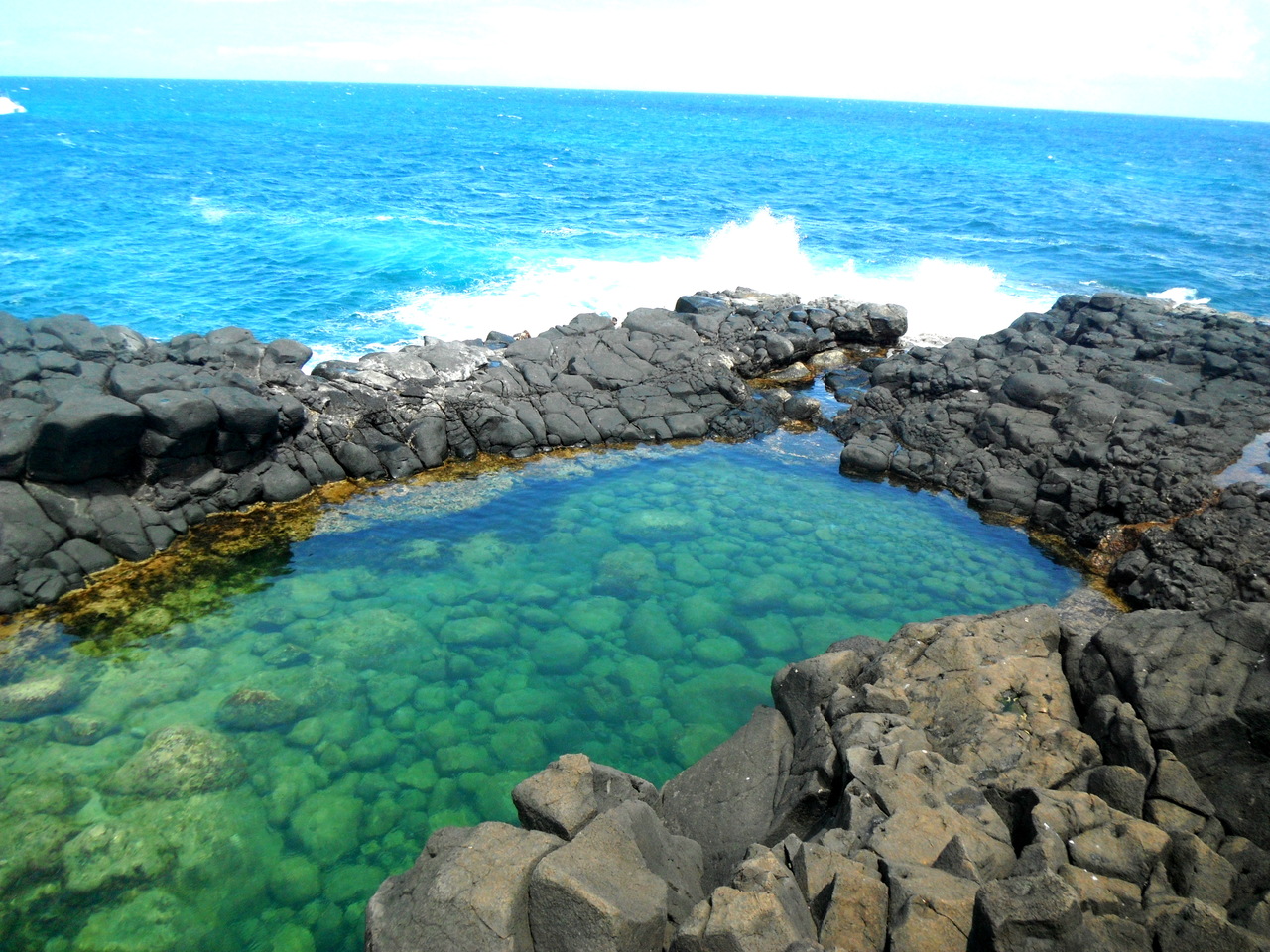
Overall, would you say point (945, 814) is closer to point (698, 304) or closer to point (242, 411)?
point (242, 411)

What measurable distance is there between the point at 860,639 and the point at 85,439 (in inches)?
547

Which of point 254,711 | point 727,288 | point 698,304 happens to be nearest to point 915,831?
point 254,711

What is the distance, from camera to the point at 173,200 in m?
49.7

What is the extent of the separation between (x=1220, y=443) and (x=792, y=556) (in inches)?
410

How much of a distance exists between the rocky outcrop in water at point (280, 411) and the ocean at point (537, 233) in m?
6.91

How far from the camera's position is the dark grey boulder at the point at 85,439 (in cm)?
1392

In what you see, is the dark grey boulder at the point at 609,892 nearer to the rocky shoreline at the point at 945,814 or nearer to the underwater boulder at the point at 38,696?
the rocky shoreline at the point at 945,814

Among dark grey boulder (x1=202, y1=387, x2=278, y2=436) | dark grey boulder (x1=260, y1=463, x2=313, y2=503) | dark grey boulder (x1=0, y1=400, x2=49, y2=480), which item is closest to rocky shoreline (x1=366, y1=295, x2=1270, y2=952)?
dark grey boulder (x1=260, y1=463, x2=313, y2=503)

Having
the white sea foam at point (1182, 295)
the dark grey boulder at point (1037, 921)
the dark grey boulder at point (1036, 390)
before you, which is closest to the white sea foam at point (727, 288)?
the white sea foam at point (1182, 295)

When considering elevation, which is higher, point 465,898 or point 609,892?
point 609,892

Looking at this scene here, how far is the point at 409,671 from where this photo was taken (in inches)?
482

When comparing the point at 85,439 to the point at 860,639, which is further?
the point at 85,439

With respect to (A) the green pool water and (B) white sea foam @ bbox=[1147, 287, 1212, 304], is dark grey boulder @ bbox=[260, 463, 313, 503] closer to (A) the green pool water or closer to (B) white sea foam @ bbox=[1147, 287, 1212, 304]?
(A) the green pool water

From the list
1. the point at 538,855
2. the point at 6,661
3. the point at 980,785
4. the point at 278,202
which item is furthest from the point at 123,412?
the point at 278,202
